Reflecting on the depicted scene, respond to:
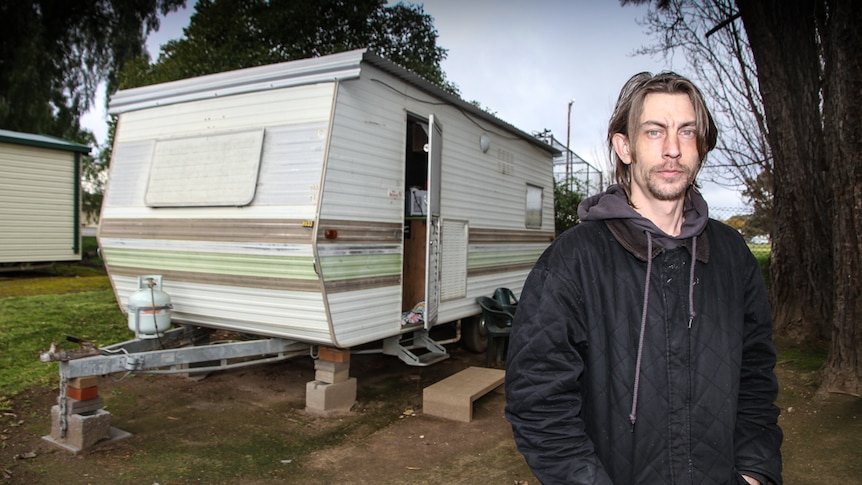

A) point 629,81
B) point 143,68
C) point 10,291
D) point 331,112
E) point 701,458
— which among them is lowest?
point 10,291

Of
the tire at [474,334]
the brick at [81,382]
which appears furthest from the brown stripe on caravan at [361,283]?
the tire at [474,334]

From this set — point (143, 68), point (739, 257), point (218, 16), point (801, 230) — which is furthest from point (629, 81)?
point (218, 16)

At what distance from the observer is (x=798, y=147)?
6.00 meters

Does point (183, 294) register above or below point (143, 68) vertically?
below

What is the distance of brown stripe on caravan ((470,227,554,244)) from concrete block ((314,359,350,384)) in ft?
7.61

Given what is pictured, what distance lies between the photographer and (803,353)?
5.94m

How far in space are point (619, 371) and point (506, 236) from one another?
641 cm

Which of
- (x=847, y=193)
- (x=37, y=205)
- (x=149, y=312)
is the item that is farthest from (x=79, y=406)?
(x=37, y=205)

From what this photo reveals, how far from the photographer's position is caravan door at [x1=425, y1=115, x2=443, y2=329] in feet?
18.5

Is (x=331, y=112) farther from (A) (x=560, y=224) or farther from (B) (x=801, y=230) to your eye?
(A) (x=560, y=224)

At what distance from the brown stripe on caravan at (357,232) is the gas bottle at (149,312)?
1.61 meters

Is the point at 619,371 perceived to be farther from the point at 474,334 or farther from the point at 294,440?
the point at 474,334

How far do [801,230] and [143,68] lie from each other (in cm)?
1734

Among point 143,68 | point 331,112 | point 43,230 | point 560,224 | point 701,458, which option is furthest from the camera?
point 143,68
